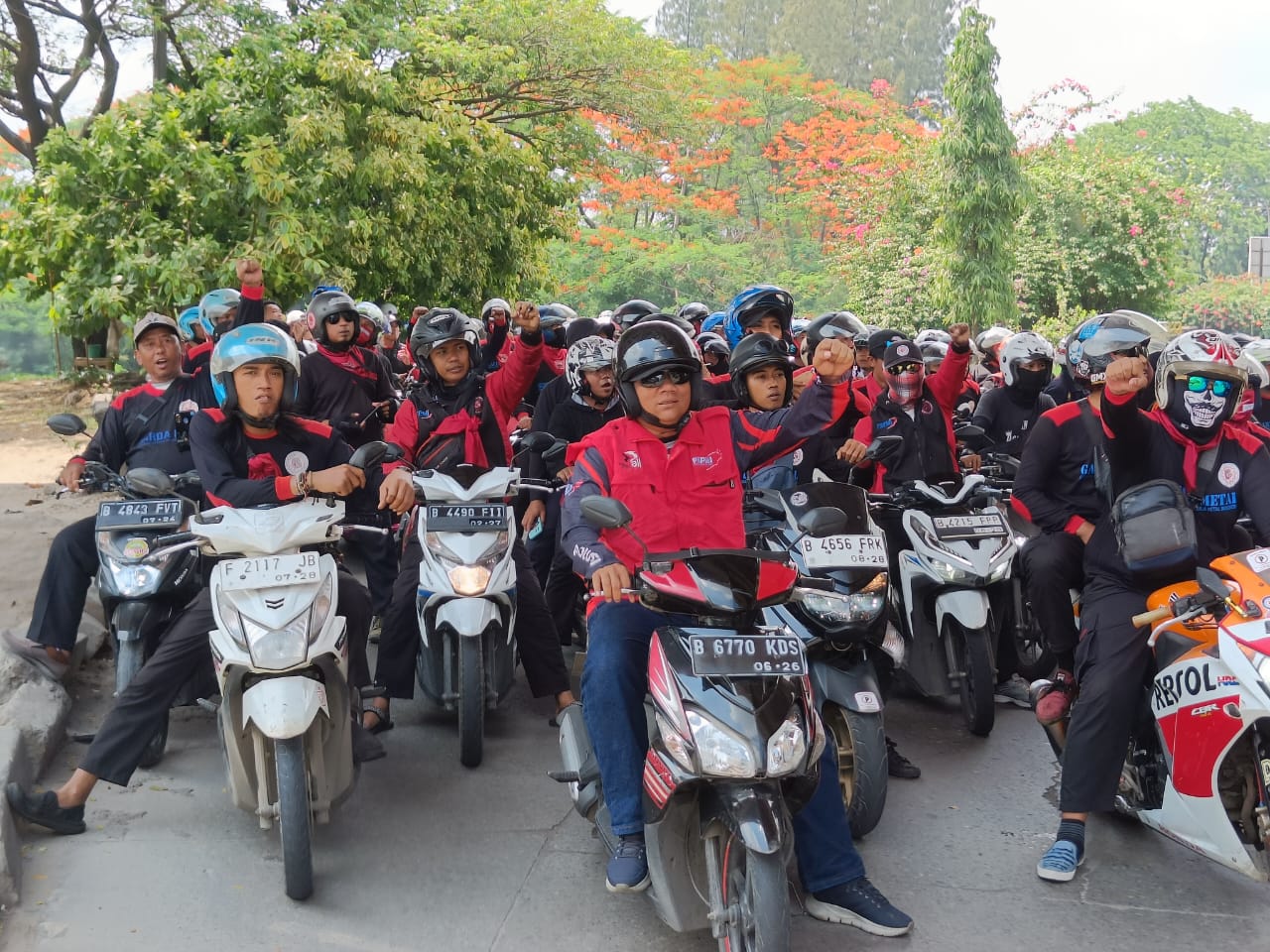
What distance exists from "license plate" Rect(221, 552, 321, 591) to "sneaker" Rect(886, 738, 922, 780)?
261cm

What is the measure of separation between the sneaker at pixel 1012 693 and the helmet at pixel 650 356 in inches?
123

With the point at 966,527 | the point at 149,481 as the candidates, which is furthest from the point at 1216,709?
the point at 149,481

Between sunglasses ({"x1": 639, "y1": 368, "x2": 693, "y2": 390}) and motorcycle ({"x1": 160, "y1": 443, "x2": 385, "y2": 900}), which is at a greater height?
sunglasses ({"x1": 639, "y1": 368, "x2": 693, "y2": 390})

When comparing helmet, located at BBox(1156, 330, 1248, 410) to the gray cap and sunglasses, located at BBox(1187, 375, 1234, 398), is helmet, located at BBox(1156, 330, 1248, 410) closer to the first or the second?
sunglasses, located at BBox(1187, 375, 1234, 398)

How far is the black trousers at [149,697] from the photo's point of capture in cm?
429

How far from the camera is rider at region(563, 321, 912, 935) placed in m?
3.74

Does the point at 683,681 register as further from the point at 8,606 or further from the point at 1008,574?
the point at 8,606

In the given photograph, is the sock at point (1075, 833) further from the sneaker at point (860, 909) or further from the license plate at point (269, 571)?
A: the license plate at point (269, 571)

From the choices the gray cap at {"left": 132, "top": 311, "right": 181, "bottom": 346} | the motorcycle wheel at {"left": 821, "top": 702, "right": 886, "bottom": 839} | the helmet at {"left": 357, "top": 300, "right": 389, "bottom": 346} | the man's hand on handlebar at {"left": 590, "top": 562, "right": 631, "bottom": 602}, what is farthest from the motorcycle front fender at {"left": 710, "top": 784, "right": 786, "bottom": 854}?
the helmet at {"left": 357, "top": 300, "right": 389, "bottom": 346}

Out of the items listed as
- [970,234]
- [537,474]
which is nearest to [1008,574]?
[537,474]

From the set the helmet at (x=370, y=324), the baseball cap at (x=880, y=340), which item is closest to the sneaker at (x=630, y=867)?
the baseball cap at (x=880, y=340)

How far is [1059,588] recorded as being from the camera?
A: 4898 mm

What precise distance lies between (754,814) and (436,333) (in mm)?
3575

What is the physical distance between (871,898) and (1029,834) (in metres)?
1.17
